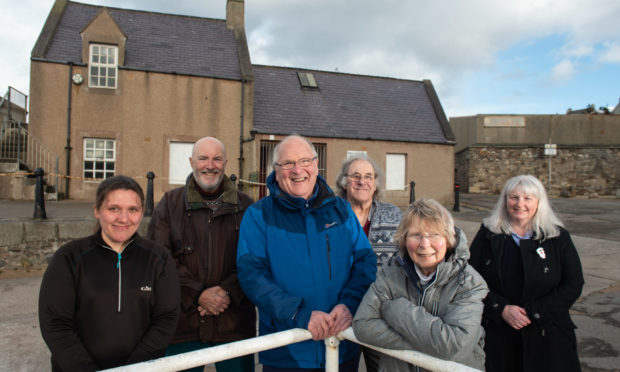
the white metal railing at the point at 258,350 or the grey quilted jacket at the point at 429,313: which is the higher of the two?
the grey quilted jacket at the point at 429,313

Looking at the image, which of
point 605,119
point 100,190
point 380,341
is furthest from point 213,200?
point 605,119

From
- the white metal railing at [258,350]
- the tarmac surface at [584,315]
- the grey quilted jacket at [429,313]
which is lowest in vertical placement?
the tarmac surface at [584,315]

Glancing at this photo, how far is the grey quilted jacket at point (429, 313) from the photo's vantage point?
165cm

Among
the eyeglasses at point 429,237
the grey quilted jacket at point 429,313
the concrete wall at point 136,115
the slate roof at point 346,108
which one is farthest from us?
the slate roof at point 346,108

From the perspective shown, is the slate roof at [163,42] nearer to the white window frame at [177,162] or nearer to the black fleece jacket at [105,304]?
the white window frame at [177,162]

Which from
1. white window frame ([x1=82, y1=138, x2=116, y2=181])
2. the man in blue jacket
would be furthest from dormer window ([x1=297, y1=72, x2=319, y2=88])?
the man in blue jacket

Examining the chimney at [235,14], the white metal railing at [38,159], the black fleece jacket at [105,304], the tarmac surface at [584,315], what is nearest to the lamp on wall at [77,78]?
the white metal railing at [38,159]

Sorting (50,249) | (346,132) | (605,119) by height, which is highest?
(605,119)

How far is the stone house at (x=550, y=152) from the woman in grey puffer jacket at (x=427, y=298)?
23038 mm

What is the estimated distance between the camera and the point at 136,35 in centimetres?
1429

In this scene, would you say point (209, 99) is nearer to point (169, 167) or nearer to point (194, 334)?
point (169, 167)

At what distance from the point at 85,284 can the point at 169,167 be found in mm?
12158

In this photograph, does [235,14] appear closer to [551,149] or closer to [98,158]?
[98,158]

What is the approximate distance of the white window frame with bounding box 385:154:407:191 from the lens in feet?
51.4
